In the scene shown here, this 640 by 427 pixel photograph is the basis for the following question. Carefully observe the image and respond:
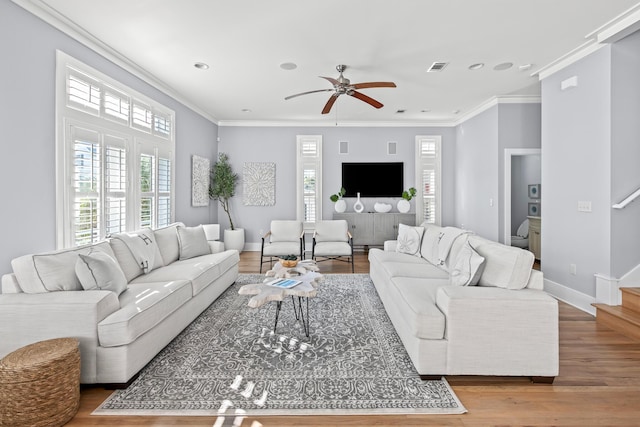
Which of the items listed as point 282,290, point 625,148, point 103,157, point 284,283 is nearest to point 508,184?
point 625,148

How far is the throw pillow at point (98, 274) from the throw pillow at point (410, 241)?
3385 mm

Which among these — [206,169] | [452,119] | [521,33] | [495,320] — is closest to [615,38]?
[521,33]

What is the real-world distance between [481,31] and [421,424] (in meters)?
3.58

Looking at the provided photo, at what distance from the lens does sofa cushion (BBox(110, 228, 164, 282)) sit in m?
3.12

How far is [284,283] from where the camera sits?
2.88 metres

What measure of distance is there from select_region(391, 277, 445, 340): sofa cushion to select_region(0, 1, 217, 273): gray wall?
10.7 ft

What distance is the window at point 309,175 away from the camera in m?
7.04

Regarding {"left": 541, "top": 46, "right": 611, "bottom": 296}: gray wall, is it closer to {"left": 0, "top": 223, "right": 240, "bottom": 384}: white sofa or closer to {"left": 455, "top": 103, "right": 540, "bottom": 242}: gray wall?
{"left": 455, "top": 103, "right": 540, "bottom": 242}: gray wall

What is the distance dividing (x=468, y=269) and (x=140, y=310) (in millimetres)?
2550

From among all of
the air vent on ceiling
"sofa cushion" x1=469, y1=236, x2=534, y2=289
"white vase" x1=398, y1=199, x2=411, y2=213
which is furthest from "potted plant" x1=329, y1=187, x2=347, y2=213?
"sofa cushion" x1=469, y1=236, x2=534, y2=289

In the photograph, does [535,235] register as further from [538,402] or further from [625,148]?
[538,402]

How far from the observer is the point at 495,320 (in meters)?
2.11

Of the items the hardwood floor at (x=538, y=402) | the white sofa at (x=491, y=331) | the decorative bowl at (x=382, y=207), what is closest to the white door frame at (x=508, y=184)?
the decorative bowl at (x=382, y=207)

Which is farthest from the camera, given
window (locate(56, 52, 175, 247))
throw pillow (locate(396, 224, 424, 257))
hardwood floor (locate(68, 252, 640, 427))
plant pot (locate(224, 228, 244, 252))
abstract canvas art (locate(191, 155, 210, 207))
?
plant pot (locate(224, 228, 244, 252))
